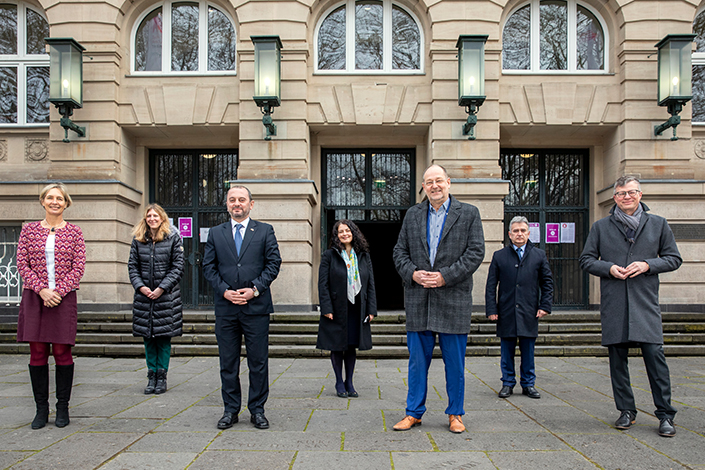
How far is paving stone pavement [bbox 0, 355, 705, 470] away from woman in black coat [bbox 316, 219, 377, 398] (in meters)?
0.43

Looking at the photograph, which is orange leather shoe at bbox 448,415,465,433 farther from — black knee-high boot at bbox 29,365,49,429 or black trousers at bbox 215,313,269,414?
black knee-high boot at bbox 29,365,49,429

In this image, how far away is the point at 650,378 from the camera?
4.59 m

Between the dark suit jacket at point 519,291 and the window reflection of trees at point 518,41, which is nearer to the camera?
the dark suit jacket at point 519,291

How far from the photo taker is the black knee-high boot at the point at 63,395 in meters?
4.61

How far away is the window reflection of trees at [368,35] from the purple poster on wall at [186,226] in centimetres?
517

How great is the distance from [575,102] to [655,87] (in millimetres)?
1565

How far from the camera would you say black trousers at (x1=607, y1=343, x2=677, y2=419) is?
14.5 ft

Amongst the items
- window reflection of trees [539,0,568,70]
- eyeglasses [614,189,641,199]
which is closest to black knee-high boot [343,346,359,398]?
eyeglasses [614,189,641,199]

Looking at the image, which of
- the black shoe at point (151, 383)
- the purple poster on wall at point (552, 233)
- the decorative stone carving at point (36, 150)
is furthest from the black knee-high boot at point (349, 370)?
the decorative stone carving at point (36, 150)

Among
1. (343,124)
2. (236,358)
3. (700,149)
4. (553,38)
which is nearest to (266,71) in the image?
(343,124)

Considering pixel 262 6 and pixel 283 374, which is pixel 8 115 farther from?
pixel 283 374

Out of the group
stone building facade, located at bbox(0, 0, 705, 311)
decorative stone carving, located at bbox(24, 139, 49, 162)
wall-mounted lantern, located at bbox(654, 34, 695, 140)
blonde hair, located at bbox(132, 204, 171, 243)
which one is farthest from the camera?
decorative stone carving, located at bbox(24, 139, 49, 162)

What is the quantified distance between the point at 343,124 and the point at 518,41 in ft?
14.3

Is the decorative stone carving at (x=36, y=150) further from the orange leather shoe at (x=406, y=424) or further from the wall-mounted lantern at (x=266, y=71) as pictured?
the orange leather shoe at (x=406, y=424)
